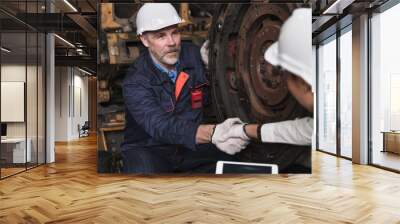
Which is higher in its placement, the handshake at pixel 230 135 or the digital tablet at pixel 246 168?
the handshake at pixel 230 135

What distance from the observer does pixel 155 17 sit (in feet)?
20.7

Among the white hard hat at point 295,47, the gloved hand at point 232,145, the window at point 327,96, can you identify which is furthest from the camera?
the window at point 327,96

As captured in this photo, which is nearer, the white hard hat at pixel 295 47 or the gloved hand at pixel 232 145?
the white hard hat at pixel 295 47

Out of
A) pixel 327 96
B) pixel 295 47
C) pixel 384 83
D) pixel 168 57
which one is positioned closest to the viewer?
pixel 295 47

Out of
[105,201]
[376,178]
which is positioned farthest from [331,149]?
[105,201]

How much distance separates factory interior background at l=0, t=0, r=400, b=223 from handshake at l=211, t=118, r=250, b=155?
0.45ft

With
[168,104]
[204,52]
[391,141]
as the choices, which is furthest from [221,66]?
[391,141]

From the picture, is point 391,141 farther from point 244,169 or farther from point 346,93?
point 244,169

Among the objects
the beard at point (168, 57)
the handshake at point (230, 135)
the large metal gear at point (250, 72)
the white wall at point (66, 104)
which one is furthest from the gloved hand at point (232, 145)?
the white wall at point (66, 104)

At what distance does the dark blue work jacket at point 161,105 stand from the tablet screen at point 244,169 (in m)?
0.64

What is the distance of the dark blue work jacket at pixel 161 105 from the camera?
629 centimetres

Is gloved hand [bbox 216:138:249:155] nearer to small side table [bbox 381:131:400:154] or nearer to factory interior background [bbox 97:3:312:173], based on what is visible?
factory interior background [bbox 97:3:312:173]

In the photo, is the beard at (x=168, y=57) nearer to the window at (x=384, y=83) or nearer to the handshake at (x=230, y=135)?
the handshake at (x=230, y=135)

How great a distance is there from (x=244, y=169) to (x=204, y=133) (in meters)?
0.88
